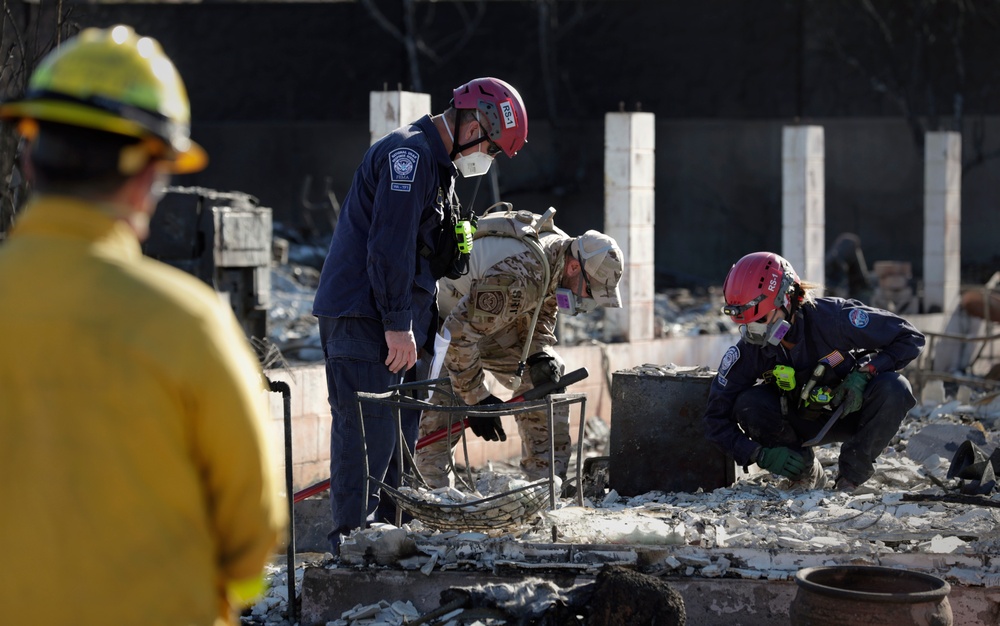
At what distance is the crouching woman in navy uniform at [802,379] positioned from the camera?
666 cm

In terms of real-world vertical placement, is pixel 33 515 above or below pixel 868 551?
above

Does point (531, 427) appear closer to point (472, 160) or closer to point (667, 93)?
point (472, 160)

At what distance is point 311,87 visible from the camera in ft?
66.4

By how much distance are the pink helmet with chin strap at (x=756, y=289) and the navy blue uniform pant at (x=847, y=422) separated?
42 cm

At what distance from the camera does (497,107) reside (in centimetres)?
563

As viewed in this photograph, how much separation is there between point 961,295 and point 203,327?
14.8m

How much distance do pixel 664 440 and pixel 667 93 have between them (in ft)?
45.1

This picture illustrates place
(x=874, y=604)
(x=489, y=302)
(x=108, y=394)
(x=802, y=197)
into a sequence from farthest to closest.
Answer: (x=802, y=197)
(x=489, y=302)
(x=874, y=604)
(x=108, y=394)

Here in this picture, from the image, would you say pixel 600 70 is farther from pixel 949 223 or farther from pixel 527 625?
pixel 527 625

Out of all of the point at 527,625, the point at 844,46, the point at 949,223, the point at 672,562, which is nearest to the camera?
the point at 527,625

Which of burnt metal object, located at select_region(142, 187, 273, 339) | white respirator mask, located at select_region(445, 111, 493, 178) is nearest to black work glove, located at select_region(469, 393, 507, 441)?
white respirator mask, located at select_region(445, 111, 493, 178)

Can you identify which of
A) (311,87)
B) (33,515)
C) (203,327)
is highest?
(311,87)

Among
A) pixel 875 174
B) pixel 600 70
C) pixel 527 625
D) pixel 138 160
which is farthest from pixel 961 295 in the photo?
pixel 138 160

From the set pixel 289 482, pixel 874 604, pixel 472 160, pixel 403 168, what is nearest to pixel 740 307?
pixel 472 160
